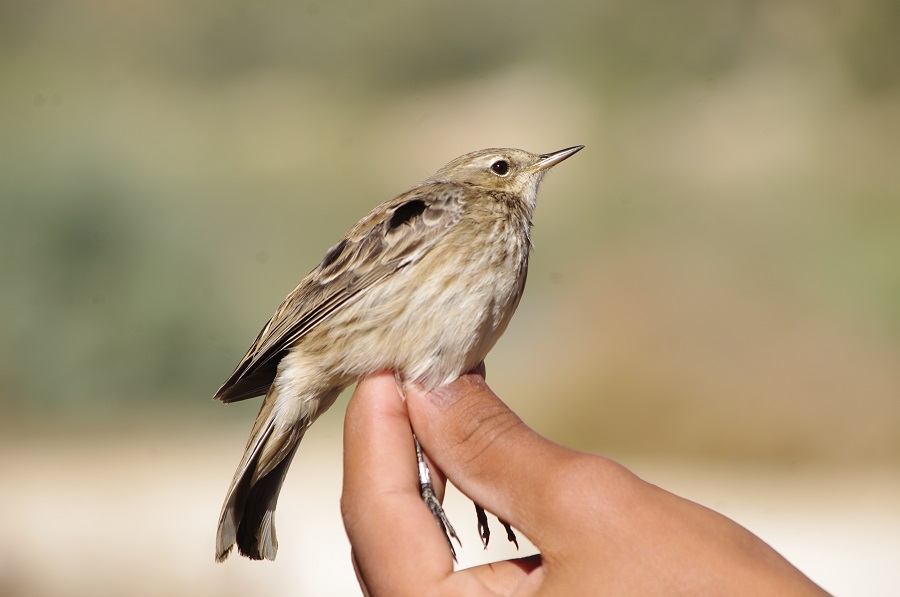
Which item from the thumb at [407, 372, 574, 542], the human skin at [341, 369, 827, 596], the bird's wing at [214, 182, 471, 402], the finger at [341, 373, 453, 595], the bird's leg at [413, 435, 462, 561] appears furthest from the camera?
the bird's wing at [214, 182, 471, 402]

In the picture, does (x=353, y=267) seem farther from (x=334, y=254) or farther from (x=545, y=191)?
(x=545, y=191)

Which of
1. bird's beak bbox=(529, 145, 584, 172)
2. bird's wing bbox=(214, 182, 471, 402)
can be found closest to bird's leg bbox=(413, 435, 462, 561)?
bird's wing bbox=(214, 182, 471, 402)

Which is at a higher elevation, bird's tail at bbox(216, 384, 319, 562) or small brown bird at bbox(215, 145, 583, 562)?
small brown bird at bbox(215, 145, 583, 562)

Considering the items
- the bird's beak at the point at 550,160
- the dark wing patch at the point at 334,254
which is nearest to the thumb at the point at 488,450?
the dark wing patch at the point at 334,254

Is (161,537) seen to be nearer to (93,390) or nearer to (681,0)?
(93,390)

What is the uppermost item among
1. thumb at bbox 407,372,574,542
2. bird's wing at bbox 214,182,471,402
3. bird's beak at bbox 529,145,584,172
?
bird's beak at bbox 529,145,584,172

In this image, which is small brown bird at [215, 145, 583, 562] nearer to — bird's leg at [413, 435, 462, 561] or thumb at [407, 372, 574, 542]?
bird's leg at [413, 435, 462, 561]

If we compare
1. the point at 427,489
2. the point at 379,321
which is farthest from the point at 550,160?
the point at 427,489

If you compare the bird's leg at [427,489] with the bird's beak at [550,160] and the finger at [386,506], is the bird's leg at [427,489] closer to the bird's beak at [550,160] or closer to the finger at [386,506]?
the finger at [386,506]
